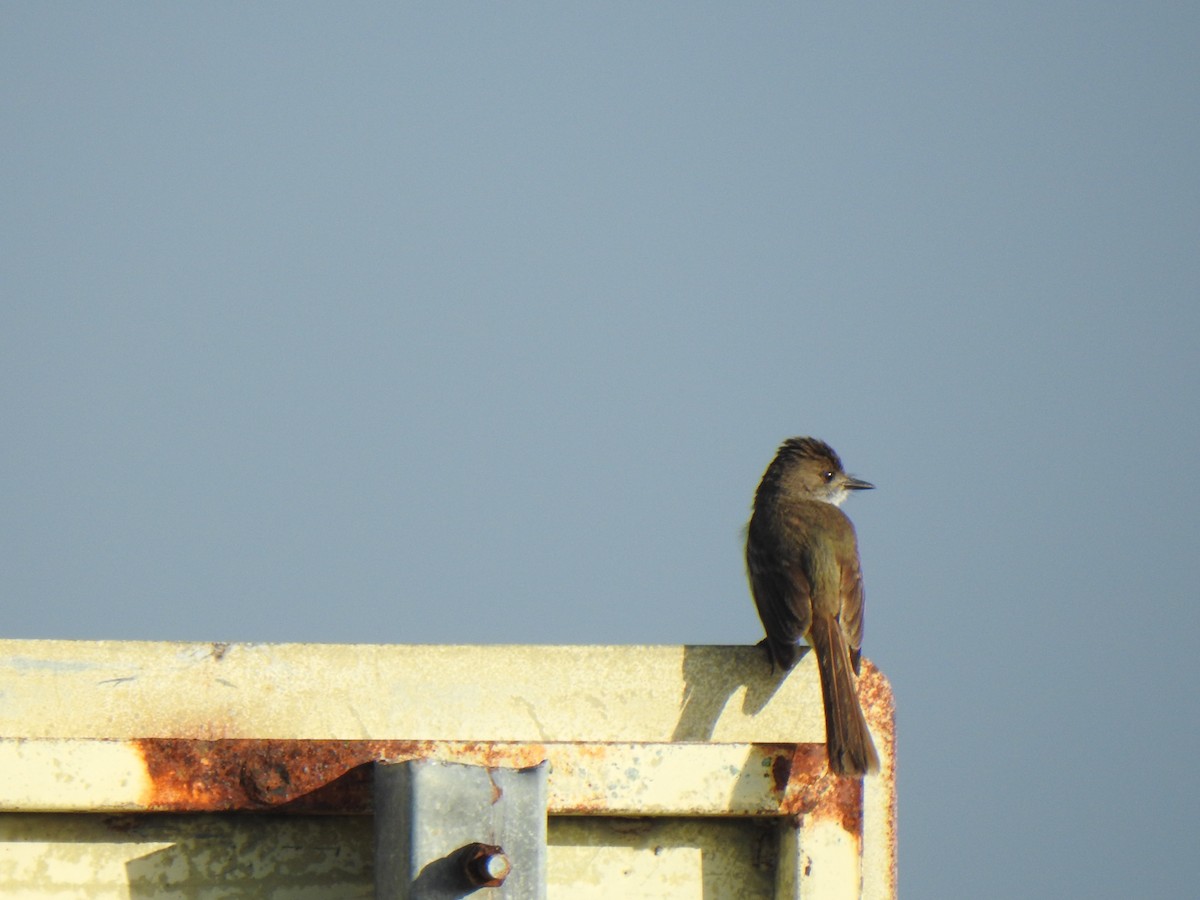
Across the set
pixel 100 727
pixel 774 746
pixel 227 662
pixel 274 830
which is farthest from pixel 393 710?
pixel 774 746

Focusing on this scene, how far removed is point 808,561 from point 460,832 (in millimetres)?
4589

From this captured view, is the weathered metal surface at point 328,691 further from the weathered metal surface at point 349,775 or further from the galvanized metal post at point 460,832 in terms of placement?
the galvanized metal post at point 460,832

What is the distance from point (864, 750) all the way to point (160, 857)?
157 centimetres

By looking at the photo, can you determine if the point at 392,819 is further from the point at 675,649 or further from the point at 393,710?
the point at 675,649

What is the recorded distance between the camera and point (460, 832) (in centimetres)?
264

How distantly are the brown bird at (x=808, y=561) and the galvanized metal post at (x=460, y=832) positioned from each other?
1930 millimetres

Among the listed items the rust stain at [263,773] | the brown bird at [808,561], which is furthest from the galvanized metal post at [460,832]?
the brown bird at [808,561]

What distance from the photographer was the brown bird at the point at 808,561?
6.05m

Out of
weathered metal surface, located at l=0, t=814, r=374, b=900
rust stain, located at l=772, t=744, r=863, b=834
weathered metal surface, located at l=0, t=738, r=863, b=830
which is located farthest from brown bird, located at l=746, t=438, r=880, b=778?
weathered metal surface, located at l=0, t=814, r=374, b=900

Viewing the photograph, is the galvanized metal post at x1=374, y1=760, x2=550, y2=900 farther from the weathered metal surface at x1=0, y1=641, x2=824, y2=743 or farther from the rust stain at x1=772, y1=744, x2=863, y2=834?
the weathered metal surface at x1=0, y1=641, x2=824, y2=743

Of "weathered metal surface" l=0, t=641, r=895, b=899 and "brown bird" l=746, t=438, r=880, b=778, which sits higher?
"brown bird" l=746, t=438, r=880, b=778

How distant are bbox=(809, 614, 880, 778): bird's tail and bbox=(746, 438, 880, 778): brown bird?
0.01 metres

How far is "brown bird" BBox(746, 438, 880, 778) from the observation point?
19.8 feet

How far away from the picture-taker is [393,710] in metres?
3.84
